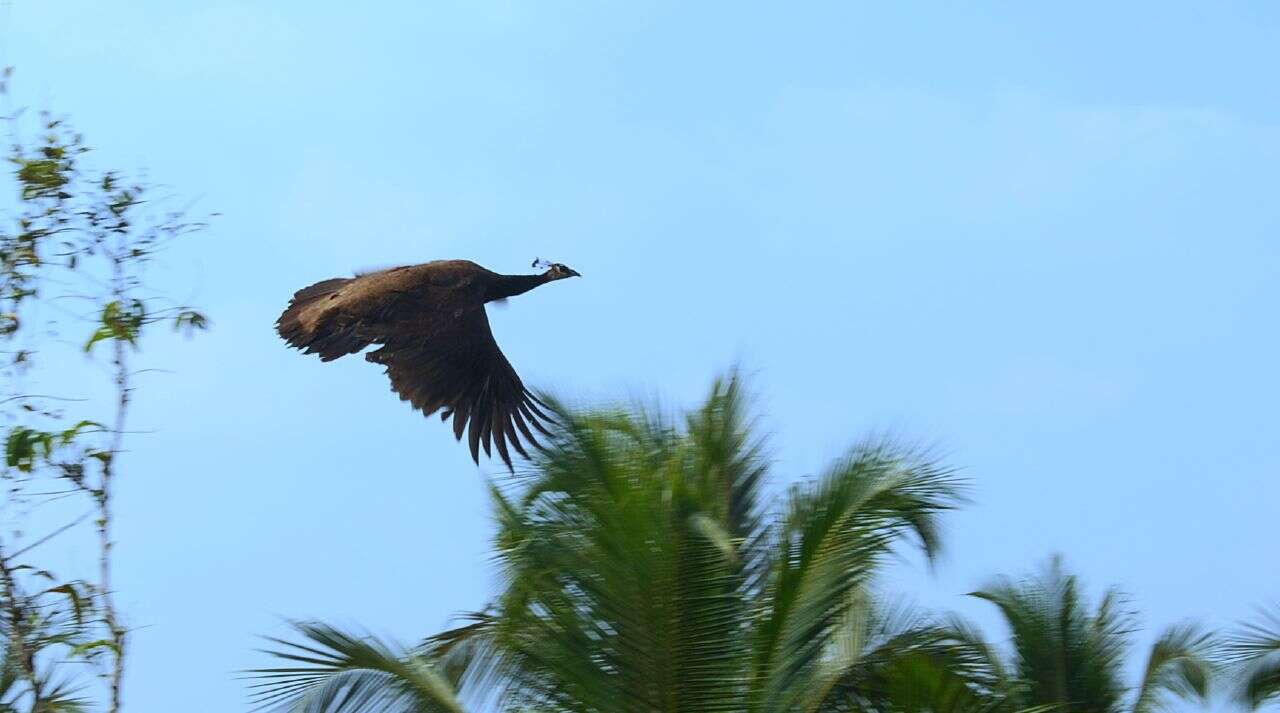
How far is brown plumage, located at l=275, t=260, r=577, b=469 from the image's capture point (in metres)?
11.3

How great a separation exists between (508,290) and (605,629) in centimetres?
637

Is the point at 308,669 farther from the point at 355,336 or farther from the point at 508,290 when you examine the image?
the point at 508,290

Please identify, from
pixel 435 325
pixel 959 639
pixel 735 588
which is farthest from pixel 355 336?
pixel 735 588


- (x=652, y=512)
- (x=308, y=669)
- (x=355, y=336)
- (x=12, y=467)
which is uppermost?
(x=355, y=336)

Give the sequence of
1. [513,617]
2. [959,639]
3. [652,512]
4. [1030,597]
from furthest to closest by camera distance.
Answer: [1030,597], [959,639], [513,617], [652,512]

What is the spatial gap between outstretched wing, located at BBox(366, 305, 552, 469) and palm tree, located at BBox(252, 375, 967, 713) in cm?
410

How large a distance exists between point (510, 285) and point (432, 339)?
76 cm

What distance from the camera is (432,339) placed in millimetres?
11625

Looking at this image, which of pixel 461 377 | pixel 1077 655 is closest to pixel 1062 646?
Result: pixel 1077 655

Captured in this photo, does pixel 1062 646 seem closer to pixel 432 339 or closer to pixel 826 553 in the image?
pixel 826 553

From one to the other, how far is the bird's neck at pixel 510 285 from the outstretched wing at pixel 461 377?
26 cm

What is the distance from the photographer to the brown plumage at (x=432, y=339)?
37.1 ft

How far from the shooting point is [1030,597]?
27.5ft

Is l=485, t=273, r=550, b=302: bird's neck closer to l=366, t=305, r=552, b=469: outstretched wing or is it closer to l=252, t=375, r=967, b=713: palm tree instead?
l=366, t=305, r=552, b=469: outstretched wing
